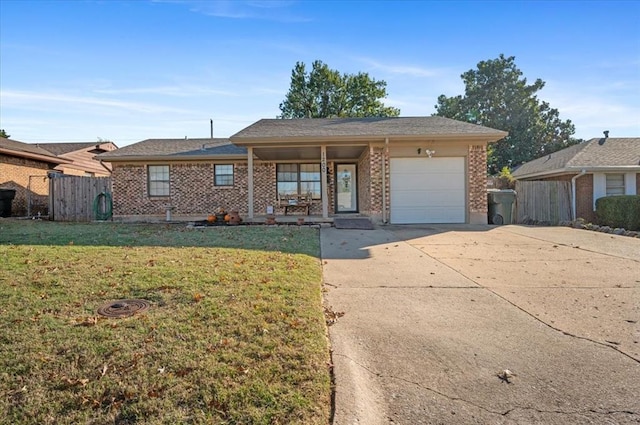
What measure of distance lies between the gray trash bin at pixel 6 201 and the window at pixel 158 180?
5501mm

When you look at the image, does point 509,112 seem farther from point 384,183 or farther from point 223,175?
point 223,175

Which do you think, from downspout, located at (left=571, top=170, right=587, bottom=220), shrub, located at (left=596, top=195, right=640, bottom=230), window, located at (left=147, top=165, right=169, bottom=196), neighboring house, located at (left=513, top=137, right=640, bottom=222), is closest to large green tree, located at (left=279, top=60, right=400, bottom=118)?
neighboring house, located at (left=513, top=137, right=640, bottom=222)

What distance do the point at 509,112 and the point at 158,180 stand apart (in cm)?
3763

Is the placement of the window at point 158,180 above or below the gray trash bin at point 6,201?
above

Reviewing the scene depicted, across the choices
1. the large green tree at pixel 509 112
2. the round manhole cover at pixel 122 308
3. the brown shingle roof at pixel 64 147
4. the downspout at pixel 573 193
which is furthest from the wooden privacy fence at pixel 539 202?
the brown shingle roof at pixel 64 147

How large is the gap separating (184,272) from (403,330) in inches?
117

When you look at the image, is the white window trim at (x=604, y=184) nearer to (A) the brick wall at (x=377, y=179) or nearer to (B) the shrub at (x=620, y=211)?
(B) the shrub at (x=620, y=211)

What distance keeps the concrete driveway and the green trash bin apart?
670 centimetres

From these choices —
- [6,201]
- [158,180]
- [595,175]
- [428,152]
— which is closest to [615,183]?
[595,175]

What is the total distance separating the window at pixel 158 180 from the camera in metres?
15.0

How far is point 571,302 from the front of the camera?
409 centimetres

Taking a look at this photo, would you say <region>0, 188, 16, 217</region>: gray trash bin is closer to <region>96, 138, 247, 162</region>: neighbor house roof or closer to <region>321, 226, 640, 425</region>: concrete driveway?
<region>96, 138, 247, 162</region>: neighbor house roof

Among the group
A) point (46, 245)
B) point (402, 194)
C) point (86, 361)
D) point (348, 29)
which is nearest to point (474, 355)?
point (86, 361)

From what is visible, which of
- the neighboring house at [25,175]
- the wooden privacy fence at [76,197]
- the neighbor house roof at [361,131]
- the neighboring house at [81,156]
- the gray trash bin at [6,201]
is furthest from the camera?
the neighboring house at [81,156]
